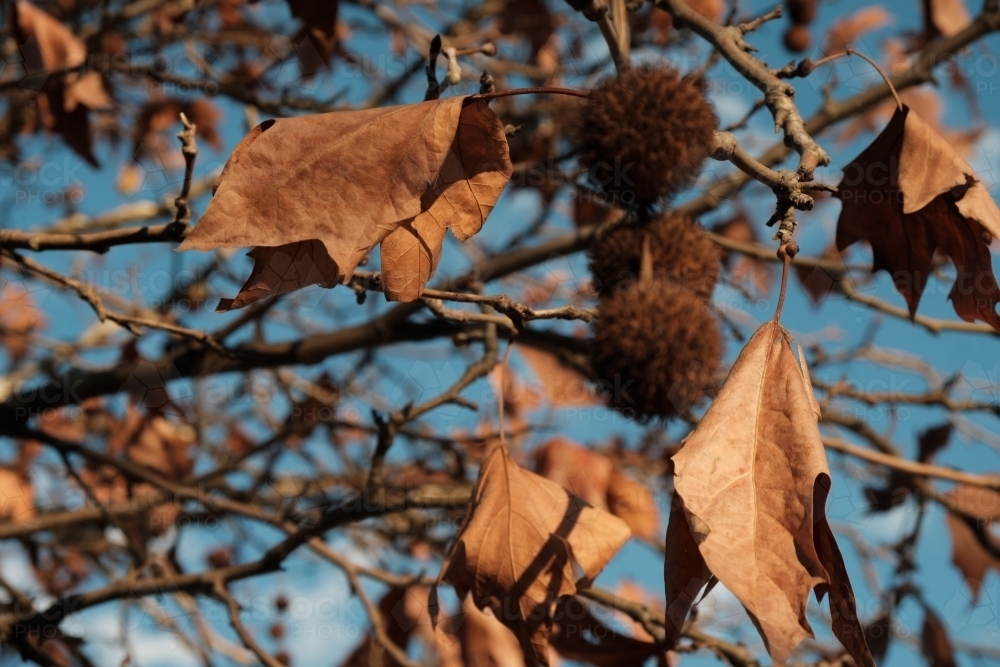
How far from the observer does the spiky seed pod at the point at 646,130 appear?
2074 millimetres

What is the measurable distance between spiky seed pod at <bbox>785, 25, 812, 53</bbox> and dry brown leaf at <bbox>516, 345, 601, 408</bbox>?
210cm

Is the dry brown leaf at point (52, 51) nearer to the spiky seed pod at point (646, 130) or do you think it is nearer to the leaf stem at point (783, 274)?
the spiky seed pod at point (646, 130)

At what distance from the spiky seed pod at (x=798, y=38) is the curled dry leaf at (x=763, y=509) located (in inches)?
134

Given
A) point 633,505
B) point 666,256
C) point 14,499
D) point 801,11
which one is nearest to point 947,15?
point 801,11

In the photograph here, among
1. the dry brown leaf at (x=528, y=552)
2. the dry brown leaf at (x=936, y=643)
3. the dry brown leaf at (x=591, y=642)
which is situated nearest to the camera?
the dry brown leaf at (x=528, y=552)

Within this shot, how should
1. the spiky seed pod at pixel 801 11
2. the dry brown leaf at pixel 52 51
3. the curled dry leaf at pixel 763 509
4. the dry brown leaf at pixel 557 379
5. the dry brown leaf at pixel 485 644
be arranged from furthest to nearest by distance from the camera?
the spiky seed pod at pixel 801 11
the dry brown leaf at pixel 557 379
the dry brown leaf at pixel 52 51
the dry brown leaf at pixel 485 644
the curled dry leaf at pixel 763 509

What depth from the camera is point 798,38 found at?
4480 mm

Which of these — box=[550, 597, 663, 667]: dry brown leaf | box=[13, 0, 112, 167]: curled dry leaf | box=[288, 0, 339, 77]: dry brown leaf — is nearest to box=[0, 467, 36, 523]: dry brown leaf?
box=[13, 0, 112, 167]: curled dry leaf

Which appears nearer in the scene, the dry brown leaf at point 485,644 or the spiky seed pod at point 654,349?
the spiky seed pod at point 654,349

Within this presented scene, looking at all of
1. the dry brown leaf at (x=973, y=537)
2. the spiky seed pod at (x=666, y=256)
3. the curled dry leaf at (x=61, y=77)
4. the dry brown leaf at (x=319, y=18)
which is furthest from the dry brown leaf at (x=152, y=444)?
the dry brown leaf at (x=973, y=537)

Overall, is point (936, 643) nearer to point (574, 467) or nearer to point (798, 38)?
point (574, 467)

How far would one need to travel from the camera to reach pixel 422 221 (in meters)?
1.48

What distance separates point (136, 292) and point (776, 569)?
144 inches

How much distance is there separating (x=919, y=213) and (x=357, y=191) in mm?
1234
